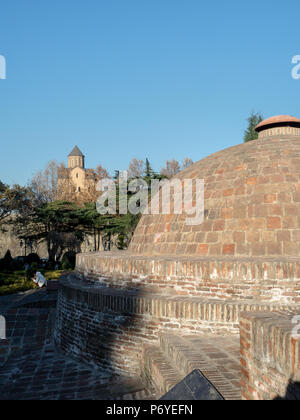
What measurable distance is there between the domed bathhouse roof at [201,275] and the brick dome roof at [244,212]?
0.07 ft

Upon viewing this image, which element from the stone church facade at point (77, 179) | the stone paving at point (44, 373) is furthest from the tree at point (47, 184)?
the stone paving at point (44, 373)

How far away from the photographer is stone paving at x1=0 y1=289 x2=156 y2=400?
619 cm

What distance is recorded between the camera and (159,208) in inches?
389

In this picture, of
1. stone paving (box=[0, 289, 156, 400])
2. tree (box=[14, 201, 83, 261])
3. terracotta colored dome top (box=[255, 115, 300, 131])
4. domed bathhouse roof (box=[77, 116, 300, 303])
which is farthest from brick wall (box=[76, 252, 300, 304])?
tree (box=[14, 201, 83, 261])

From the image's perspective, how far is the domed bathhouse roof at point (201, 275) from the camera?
21.1ft

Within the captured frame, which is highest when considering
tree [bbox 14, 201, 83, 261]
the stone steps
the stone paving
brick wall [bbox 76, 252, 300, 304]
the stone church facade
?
the stone church facade

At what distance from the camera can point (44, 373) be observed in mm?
7250

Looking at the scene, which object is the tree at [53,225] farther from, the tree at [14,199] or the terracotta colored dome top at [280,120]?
the terracotta colored dome top at [280,120]

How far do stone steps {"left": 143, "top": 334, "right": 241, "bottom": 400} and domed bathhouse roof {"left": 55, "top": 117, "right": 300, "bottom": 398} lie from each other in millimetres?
36

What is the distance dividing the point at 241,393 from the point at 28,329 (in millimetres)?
7604

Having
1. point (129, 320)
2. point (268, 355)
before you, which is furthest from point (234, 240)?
point (268, 355)

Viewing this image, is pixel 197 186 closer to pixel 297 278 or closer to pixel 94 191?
pixel 297 278

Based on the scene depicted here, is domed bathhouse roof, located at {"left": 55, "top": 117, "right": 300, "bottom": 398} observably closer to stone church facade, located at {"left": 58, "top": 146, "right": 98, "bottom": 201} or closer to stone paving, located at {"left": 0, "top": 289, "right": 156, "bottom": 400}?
stone paving, located at {"left": 0, "top": 289, "right": 156, "bottom": 400}
